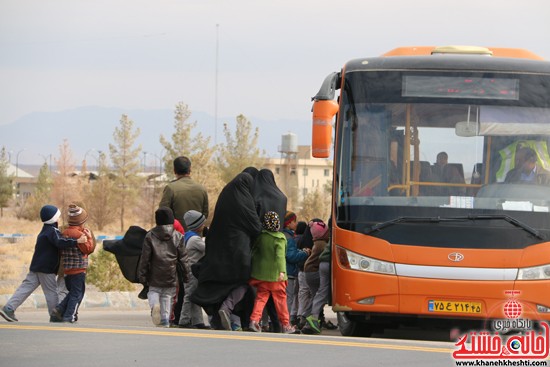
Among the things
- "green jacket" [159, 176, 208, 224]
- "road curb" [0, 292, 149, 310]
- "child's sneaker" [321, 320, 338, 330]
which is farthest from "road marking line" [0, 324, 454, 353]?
"road curb" [0, 292, 149, 310]

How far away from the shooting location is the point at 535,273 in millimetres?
12531

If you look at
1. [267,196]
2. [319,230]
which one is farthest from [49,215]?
[319,230]

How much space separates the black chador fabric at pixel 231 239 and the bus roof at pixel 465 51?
2687mm

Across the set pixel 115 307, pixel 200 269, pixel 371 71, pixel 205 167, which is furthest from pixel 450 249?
pixel 205 167

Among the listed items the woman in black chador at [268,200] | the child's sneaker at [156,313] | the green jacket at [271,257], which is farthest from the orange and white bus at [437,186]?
the child's sneaker at [156,313]

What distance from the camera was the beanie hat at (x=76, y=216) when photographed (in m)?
14.1

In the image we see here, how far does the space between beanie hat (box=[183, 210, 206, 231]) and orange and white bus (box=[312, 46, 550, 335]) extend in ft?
6.68

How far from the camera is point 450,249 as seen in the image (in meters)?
12.7

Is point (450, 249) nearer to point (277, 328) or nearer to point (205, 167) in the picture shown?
point (277, 328)

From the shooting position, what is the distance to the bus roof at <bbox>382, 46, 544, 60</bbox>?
47.6ft

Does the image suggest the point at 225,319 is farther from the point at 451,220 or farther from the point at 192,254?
the point at 451,220

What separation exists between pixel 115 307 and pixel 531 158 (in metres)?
9.22

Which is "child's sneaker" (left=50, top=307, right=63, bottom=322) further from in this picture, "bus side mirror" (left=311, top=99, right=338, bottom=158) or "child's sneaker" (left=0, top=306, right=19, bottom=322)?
"bus side mirror" (left=311, top=99, right=338, bottom=158)

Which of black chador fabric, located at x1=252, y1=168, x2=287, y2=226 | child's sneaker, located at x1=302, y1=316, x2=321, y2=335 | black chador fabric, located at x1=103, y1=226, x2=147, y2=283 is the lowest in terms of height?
child's sneaker, located at x1=302, y1=316, x2=321, y2=335
